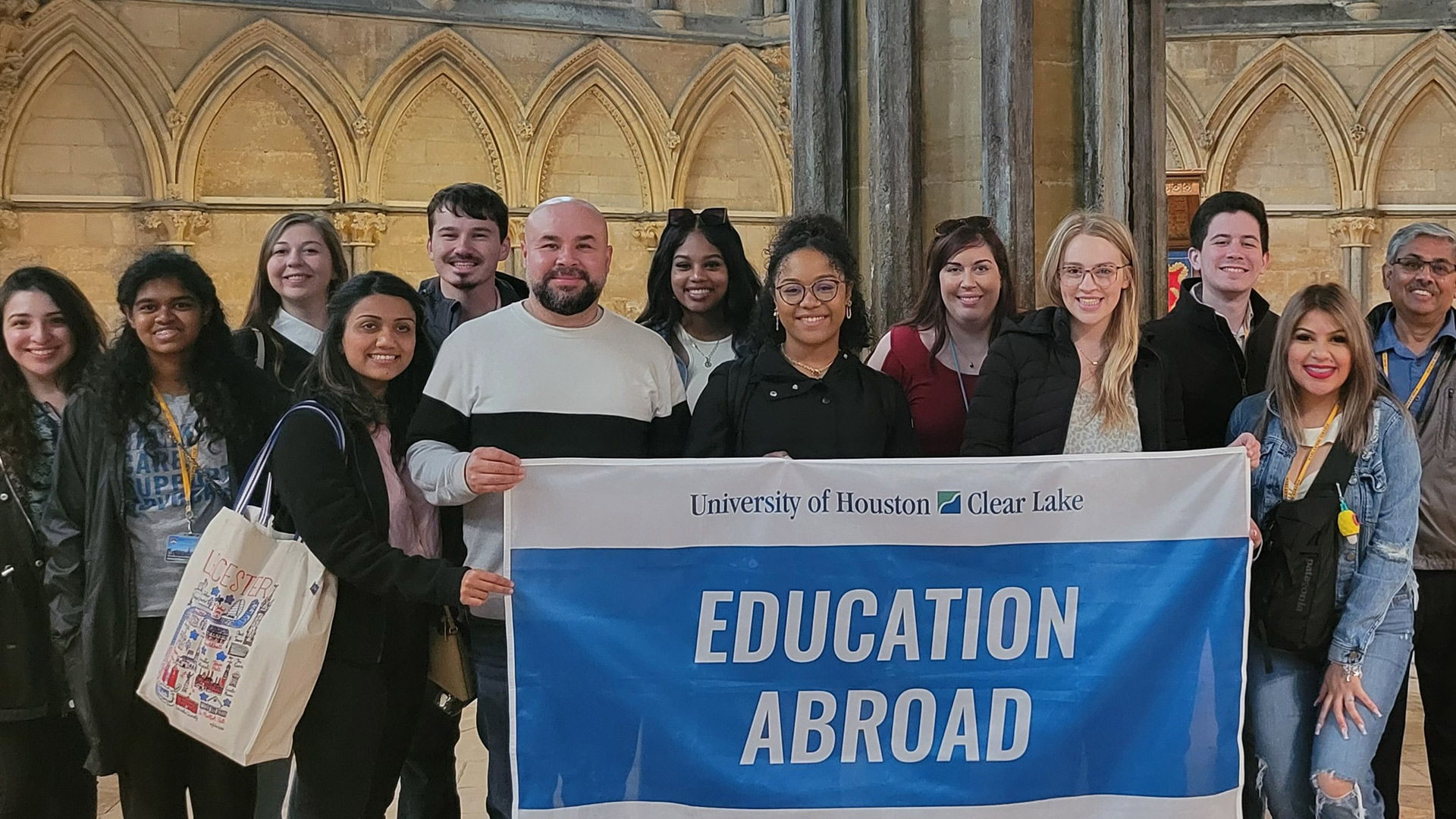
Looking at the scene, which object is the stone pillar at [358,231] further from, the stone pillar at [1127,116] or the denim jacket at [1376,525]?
the denim jacket at [1376,525]

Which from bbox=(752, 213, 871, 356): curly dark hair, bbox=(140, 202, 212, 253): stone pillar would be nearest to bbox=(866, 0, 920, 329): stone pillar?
bbox=(752, 213, 871, 356): curly dark hair

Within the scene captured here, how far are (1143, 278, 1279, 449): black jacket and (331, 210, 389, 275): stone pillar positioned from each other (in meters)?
8.40

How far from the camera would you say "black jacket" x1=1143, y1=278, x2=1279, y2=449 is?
3324 mm

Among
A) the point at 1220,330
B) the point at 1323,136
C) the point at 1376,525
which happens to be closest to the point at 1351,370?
the point at 1376,525

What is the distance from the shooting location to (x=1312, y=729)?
2.80 meters

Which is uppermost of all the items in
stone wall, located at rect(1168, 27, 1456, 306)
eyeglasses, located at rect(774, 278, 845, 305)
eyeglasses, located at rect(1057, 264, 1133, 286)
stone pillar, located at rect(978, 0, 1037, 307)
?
stone wall, located at rect(1168, 27, 1456, 306)

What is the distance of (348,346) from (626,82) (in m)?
9.15

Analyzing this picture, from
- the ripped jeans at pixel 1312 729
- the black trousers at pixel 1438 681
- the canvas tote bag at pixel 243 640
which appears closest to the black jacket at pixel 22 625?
the canvas tote bag at pixel 243 640

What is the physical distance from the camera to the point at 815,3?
429 cm

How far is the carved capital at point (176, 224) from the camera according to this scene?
10.2 meters

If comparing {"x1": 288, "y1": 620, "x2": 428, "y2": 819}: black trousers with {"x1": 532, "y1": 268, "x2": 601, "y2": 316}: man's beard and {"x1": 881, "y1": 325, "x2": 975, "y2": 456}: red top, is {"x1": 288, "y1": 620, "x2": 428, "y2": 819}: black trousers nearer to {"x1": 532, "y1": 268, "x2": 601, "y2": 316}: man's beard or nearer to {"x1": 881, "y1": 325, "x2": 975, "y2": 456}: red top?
{"x1": 532, "y1": 268, "x2": 601, "y2": 316}: man's beard

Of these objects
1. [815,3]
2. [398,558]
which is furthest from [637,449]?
[815,3]

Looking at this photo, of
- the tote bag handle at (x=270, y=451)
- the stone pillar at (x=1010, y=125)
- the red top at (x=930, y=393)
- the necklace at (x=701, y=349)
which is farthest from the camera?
the stone pillar at (x=1010, y=125)

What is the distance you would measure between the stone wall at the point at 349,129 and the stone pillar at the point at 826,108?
7119 millimetres
